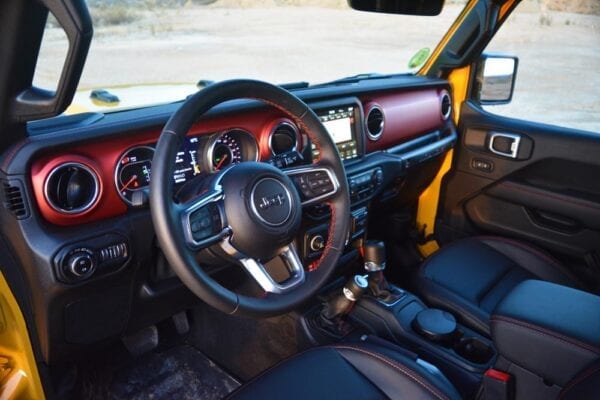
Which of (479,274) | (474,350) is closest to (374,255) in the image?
(474,350)

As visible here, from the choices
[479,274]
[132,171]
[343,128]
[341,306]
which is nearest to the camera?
[132,171]

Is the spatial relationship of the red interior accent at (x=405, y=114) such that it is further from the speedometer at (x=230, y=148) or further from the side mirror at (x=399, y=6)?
the speedometer at (x=230, y=148)

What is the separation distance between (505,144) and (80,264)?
2.13m

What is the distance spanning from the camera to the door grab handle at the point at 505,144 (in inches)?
105

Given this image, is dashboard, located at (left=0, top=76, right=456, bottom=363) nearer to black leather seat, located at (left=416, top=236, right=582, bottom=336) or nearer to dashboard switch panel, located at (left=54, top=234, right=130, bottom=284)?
dashboard switch panel, located at (left=54, top=234, right=130, bottom=284)

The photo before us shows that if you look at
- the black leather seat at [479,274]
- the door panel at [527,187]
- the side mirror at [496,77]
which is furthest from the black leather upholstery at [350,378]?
the side mirror at [496,77]

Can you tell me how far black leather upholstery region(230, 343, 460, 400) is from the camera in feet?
4.82

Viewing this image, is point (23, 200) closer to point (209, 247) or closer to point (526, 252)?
point (209, 247)

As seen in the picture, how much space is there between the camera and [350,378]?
5.05 ft

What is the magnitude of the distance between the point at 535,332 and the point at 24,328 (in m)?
1.43

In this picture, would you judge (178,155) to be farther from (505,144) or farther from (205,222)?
(505,144)

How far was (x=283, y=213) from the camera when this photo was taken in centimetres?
139

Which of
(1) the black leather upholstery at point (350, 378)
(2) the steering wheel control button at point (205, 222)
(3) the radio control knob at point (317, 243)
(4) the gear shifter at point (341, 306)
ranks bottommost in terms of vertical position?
(4) the gear shifter at point (341, 306)

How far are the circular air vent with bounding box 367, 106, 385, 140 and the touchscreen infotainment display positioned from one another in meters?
0.14
